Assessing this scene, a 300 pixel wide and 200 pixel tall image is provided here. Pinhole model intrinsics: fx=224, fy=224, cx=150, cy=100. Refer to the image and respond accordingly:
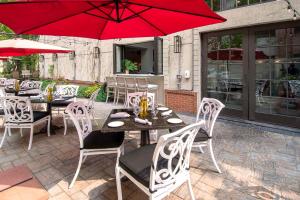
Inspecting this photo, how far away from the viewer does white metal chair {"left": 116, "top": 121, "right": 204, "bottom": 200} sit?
176cm

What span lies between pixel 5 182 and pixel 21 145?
2743 mm

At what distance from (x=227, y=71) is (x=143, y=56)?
23.4 ft

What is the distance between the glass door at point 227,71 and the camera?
5.45m

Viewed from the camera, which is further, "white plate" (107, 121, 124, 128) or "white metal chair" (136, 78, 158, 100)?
"white metal chair" (136, 78, 158, 100)

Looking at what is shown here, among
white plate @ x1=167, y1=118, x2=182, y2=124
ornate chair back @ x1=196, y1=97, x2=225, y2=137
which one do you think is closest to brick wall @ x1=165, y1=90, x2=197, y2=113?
ornate chair back @ x1=196, y1=97, x2=225, y2=137

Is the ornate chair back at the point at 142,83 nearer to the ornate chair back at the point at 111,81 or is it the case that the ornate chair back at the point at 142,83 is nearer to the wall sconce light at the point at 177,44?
the ornate chair back at the point at 111,81

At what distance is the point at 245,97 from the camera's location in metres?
5.39

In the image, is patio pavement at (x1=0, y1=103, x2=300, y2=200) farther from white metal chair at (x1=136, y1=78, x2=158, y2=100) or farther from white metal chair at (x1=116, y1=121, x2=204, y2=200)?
white metal chair at (x1=136, y1=78, x2=158, y2=100)

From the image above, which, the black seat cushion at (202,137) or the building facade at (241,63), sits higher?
the building facade at (241,63)

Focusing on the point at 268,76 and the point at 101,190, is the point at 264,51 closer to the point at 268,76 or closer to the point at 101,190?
the point at 268,76

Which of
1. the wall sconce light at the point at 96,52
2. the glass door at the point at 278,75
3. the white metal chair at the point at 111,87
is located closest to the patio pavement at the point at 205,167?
the glass door at the point at 278,75

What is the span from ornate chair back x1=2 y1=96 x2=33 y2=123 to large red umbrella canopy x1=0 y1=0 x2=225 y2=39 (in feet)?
5.01

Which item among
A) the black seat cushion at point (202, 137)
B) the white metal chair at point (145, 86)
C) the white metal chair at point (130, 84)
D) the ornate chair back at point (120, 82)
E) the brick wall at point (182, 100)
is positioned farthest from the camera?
the ornate chair back at point (120, 82)

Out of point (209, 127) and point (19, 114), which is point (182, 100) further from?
point (19, 114)
